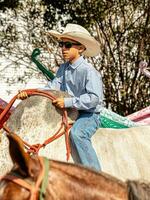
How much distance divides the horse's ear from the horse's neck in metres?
0.10

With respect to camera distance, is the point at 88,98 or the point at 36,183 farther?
the point at 88,98

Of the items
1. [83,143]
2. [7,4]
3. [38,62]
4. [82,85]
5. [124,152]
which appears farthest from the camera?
[7,4]

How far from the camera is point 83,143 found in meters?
5.48

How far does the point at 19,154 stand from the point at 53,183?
0.17 meters

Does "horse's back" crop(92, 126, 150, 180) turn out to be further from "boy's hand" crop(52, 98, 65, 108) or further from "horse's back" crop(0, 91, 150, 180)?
"boy's hand" crop(52, 98, 65, 108)

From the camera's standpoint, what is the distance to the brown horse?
252 centimetres

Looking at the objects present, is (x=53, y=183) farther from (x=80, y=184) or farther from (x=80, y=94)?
(x=80, y=94)

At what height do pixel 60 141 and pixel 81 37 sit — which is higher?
pixel 81 37

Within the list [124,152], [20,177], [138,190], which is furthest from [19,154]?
[124,152]

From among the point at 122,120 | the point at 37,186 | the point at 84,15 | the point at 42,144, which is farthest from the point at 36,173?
the point at 84,15

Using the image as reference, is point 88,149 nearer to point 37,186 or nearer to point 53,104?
point 53,104

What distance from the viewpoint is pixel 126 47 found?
583 inches

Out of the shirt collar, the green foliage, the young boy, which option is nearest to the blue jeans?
the young boy

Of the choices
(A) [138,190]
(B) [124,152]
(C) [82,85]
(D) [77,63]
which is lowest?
(A) [138,190]
